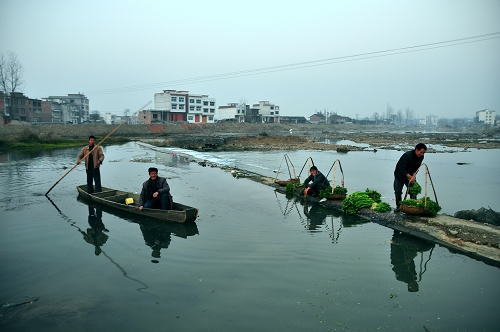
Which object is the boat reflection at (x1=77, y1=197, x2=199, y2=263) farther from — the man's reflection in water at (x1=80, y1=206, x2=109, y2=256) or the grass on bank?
the grass on bank

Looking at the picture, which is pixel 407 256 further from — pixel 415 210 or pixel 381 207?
pixel 381 207

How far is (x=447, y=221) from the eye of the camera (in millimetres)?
8961

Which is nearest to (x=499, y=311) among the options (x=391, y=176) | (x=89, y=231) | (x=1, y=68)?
(x=89, y=231)

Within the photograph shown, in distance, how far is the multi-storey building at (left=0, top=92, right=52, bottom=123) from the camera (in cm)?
5637

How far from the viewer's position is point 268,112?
101 m

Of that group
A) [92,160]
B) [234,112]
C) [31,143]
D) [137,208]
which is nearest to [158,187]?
[137,208]

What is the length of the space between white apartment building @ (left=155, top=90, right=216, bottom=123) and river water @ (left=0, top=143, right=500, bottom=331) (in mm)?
70011

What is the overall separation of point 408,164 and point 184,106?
248 feet

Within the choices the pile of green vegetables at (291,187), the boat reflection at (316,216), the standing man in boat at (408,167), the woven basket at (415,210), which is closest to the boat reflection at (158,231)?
the boat reflection at (316,216)

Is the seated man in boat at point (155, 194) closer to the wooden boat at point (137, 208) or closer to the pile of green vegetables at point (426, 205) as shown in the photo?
the wooden boat at point (137, 208)

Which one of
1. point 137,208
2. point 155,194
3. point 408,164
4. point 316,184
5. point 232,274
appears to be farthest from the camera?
point 316,184

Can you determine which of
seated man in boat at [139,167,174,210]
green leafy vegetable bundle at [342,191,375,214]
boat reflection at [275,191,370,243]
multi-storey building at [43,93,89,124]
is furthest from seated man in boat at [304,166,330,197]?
multi-storey building at [43,93,89,124]

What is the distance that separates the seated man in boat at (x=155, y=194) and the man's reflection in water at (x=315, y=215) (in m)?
3.88

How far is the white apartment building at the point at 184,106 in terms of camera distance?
79.7m
